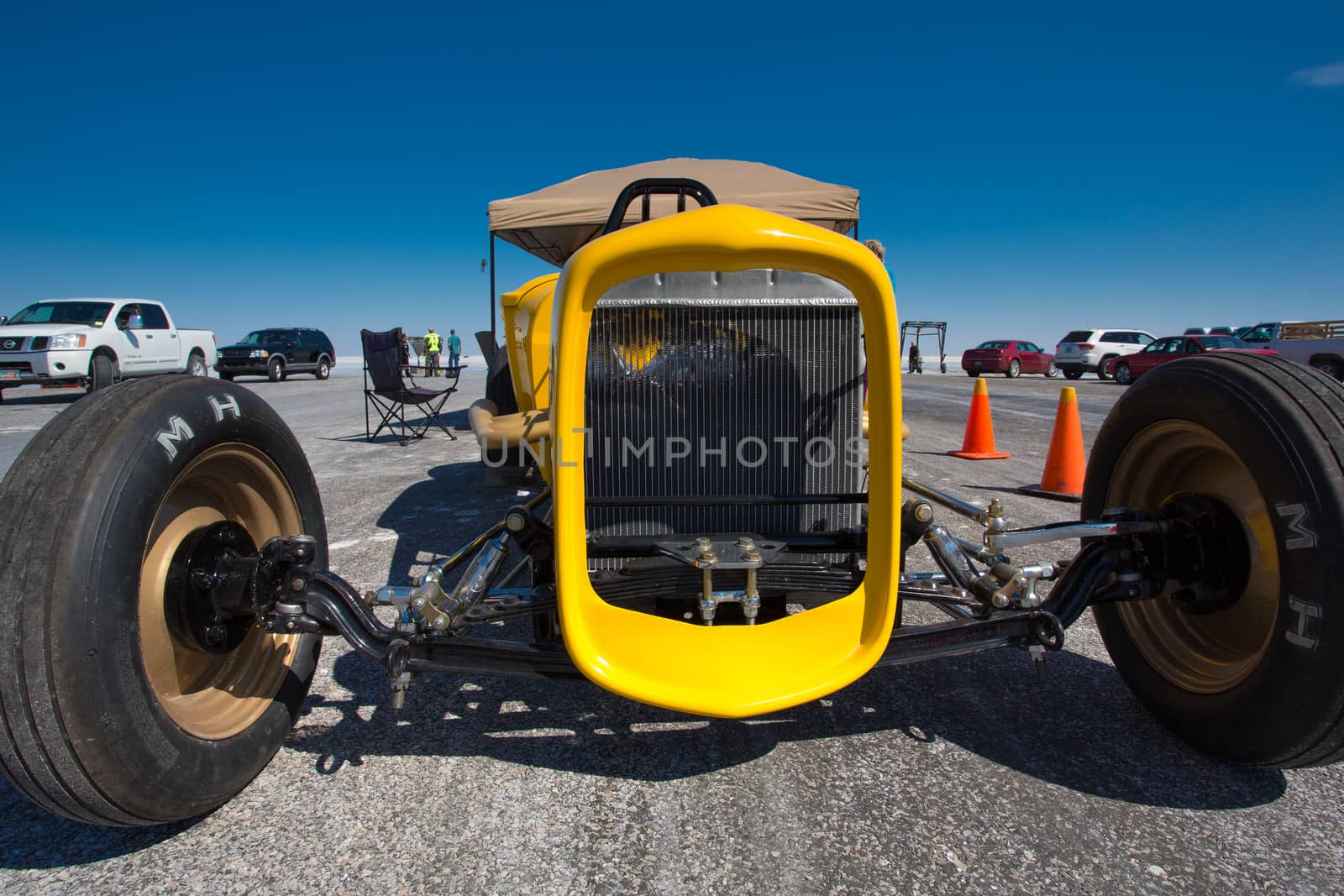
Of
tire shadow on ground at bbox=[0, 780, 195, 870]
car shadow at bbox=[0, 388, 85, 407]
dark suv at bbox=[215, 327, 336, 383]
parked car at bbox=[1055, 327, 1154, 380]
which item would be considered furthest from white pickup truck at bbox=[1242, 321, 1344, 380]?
dark suv at bbox=[215, 327, 336, 383]

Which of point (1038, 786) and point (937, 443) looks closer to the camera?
point (1038, 786)

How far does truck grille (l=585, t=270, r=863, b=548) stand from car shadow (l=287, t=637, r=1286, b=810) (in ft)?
2.01

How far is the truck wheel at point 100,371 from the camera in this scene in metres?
12.9

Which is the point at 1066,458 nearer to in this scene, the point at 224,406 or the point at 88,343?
the point at 224,406

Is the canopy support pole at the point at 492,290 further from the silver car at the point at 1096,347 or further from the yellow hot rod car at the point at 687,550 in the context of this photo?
the silver car at the point at 1096,347

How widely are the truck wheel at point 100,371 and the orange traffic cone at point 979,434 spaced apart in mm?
14035

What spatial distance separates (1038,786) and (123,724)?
2.19 m

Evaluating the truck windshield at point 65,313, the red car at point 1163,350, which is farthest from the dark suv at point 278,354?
the red car at point 1163,350

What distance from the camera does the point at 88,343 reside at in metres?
13.3

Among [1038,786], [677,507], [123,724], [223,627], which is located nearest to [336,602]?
[223,627]

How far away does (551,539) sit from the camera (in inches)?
85.3

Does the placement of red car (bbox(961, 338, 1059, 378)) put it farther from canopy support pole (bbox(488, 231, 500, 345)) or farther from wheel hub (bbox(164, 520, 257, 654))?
wheel hub (bbox(164, 520, 257, 654))

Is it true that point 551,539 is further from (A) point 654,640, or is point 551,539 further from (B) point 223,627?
(B) point 223,627

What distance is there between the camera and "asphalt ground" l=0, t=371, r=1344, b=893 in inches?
63.6
